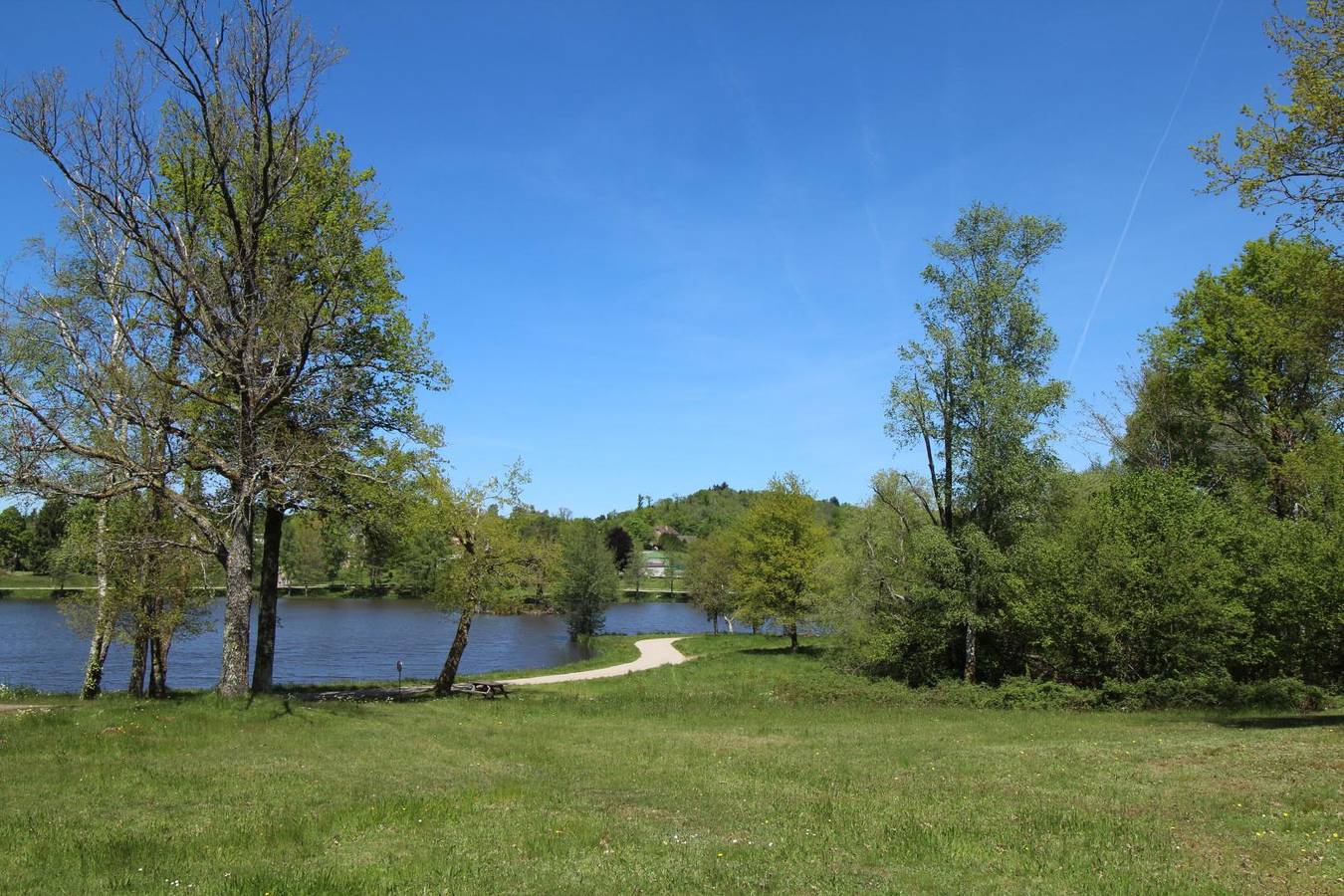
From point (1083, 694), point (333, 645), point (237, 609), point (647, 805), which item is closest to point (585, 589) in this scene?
point (333, 645)

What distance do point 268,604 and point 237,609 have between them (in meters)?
4.16

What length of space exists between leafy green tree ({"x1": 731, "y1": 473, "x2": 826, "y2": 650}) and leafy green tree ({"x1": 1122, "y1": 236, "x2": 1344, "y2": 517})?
18541mm

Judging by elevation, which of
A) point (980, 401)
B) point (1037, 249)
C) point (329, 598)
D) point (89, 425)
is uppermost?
point (1037, 249)

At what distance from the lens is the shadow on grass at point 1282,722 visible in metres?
17.3

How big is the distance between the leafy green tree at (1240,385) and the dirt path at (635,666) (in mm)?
24528

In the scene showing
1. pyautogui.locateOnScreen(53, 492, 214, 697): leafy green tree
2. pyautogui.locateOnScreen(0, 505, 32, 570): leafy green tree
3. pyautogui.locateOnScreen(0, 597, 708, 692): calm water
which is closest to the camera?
pyautogui.locateOnScreen(53, 492, 214, 697): leafy green tree

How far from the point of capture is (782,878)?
708 cm

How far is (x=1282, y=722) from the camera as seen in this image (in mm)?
18281

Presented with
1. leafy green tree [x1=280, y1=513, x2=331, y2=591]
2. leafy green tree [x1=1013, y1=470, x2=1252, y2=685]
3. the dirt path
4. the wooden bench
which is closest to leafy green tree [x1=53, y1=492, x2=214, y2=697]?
the wooden bench

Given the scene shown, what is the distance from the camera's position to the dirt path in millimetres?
33500

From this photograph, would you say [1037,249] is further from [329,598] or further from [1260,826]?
[329,598]

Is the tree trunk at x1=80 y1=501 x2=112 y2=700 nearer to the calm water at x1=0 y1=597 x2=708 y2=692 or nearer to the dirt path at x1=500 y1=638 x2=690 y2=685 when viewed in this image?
the calm water at x1=0 y1=597 x2=708 y2=692

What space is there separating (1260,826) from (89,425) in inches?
856

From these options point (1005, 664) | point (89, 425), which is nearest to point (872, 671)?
point (1005, 664)
